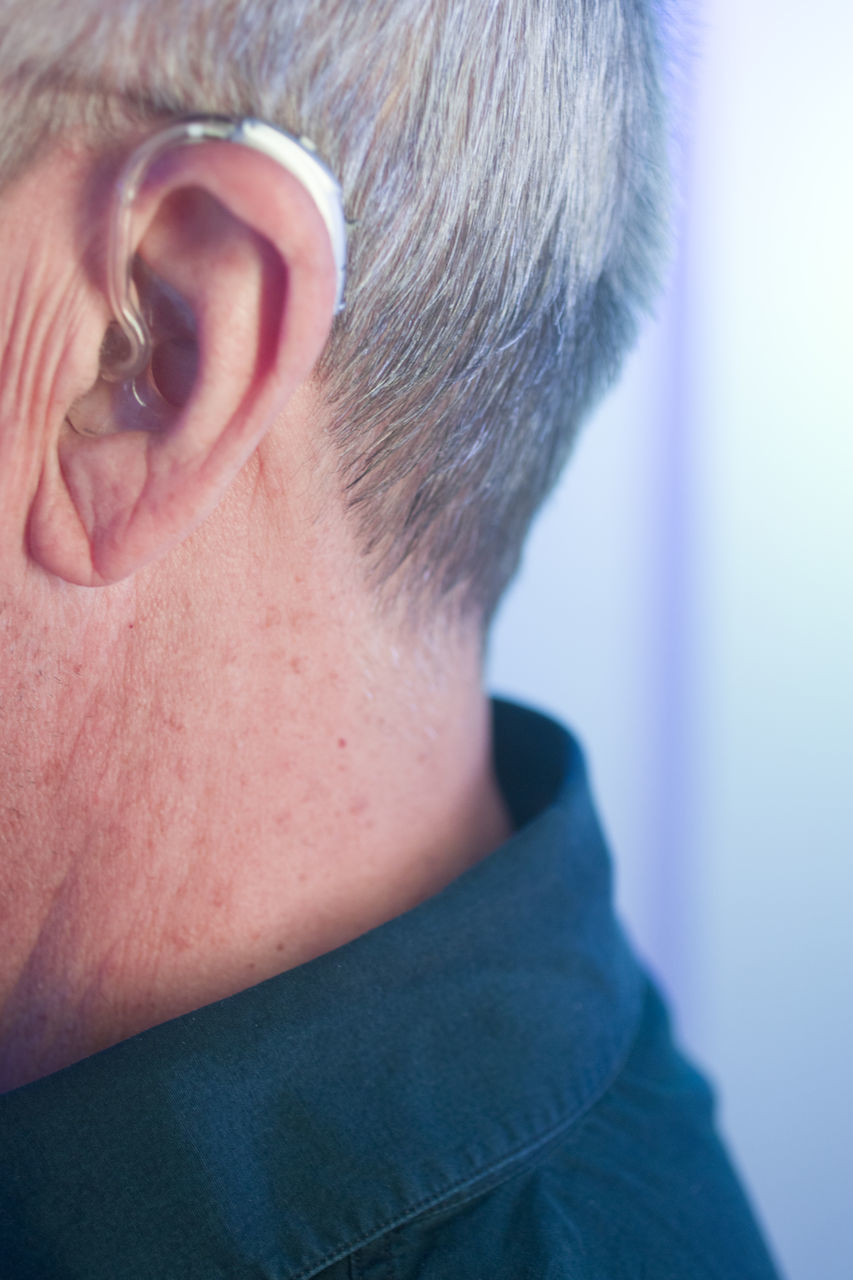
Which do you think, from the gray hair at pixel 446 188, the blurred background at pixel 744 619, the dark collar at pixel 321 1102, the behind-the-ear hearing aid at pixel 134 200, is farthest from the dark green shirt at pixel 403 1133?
the blurred background at pixel 744 619

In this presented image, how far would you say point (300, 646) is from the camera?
629 millimetres

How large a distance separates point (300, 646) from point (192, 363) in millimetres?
186

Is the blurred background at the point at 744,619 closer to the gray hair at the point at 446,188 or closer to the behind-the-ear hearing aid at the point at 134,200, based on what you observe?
the gray hair at the point at 446,188

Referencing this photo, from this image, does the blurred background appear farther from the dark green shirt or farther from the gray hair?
the dark green shirt

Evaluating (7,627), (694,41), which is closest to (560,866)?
(7,627)

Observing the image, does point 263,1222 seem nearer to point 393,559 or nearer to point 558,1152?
point 558,1152

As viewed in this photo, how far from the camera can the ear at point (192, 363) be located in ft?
1.61

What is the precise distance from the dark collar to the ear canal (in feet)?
1.13

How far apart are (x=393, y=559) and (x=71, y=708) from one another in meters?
0.23

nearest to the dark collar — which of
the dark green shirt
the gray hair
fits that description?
the dark green shirt

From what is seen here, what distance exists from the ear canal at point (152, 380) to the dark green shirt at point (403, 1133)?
344mm

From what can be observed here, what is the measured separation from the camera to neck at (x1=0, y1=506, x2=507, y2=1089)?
60 centimetres

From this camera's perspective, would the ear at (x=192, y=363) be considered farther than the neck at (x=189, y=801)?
No

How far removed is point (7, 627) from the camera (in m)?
0.57
